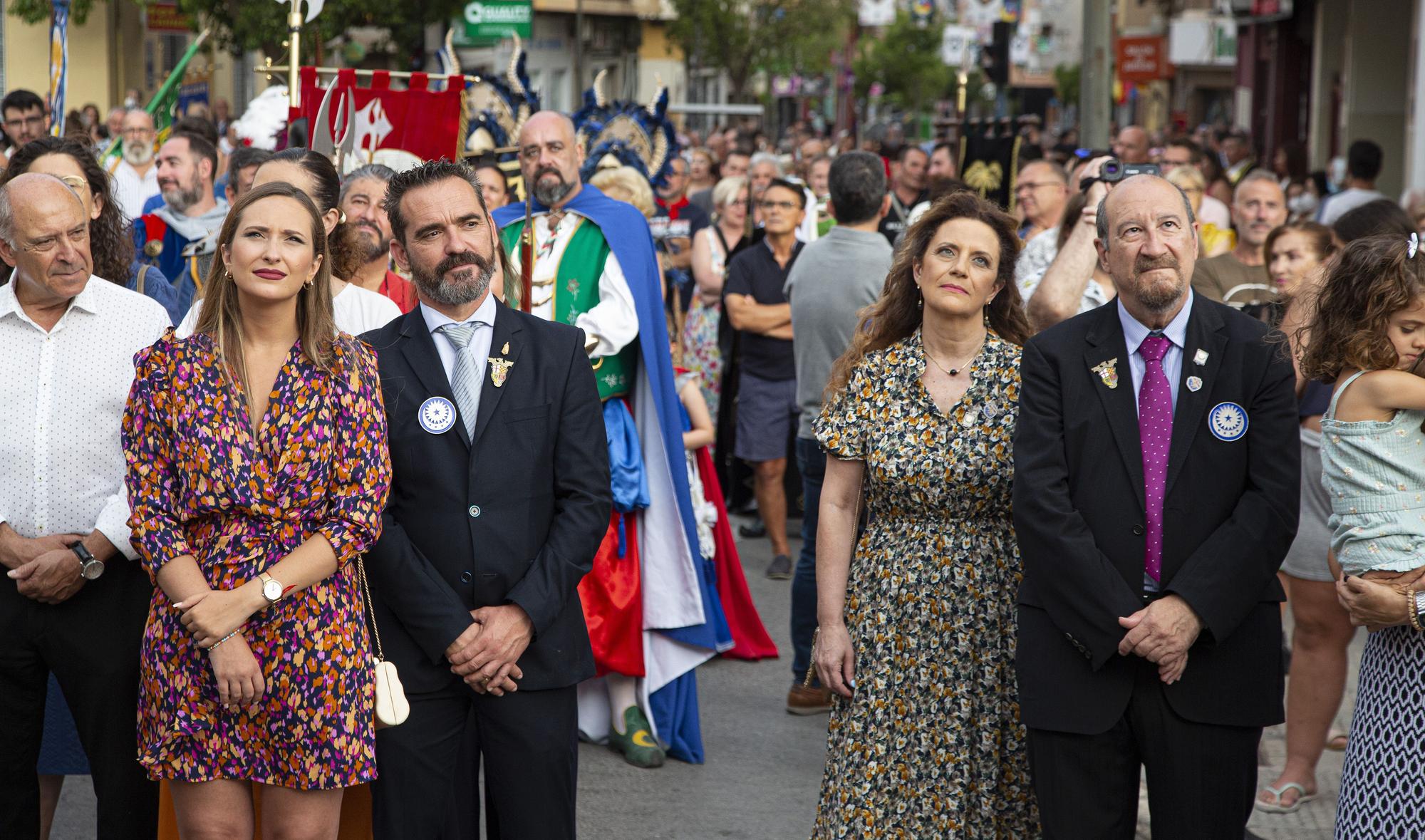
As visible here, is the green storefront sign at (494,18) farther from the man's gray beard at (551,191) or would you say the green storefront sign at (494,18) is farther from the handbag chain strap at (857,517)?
the handbag chain strap at (857,517)

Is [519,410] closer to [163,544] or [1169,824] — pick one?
[163,544]

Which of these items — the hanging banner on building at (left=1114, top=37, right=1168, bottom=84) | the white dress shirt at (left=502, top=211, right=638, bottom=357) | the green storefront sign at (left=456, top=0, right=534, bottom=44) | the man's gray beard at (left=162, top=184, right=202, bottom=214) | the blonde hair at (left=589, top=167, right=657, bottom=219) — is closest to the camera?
the white dress shirt at (left=502, top=211, right=638, bottom=357)

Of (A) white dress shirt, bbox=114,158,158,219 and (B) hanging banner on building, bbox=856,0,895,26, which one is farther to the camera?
(B) hanging banner on building, bbox=856,0,895,26

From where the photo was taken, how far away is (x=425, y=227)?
12.7 feet

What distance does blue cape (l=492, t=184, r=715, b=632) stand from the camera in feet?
19.5

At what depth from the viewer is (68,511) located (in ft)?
13.3

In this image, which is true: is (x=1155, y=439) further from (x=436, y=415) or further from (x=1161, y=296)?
(x=436, y=415)

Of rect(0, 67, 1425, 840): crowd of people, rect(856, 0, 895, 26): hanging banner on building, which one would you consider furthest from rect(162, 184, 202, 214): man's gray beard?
rect(856, 0, 895, 26): hanging banner on building

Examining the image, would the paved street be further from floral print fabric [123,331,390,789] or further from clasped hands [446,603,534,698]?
floral print fabric [123,331,390,789]

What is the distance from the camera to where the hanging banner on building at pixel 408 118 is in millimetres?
6672

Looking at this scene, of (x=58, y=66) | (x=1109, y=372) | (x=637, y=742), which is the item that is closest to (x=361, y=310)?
(x=637, y=742)

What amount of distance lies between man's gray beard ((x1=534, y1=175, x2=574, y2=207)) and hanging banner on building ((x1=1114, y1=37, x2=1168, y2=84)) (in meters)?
29.0

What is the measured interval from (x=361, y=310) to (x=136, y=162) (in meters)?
7.53

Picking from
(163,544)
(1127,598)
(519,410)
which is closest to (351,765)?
(163,544)
